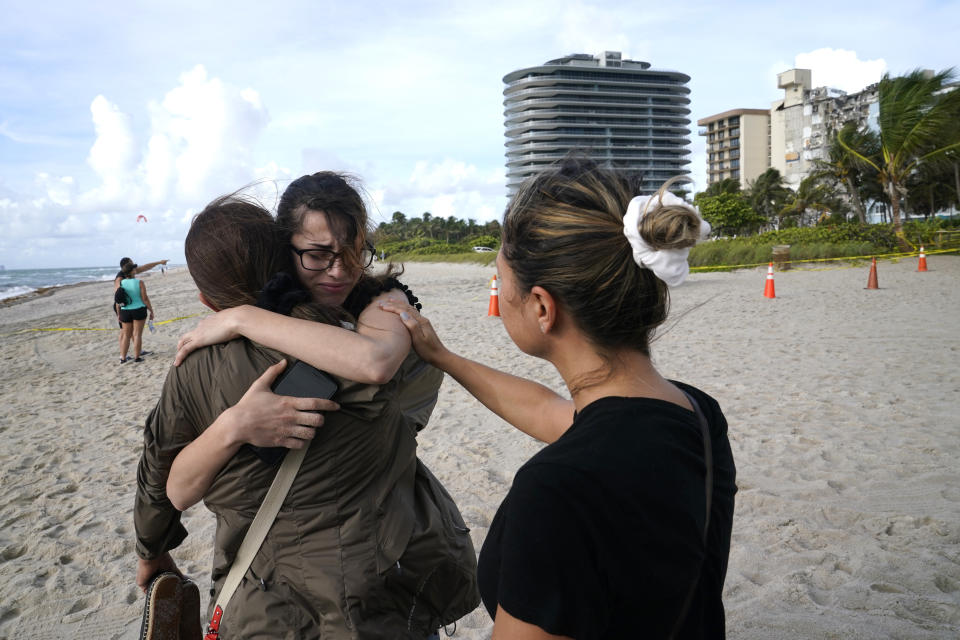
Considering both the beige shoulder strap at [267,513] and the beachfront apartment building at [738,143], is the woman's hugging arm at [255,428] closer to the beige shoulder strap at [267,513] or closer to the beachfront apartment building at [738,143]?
the beige shoulder strap at [267,513]

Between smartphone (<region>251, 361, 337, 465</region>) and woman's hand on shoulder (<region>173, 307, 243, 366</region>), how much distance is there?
16cm

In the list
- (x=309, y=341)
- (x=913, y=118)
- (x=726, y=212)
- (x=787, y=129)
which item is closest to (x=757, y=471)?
(x=309, y=341)

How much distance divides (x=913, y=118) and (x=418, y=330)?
28.0 metres

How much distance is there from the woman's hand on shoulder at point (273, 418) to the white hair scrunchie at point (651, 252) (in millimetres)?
716

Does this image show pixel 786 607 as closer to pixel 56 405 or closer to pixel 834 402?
pixel 834 402

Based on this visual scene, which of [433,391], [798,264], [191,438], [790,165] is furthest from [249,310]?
[790,165]

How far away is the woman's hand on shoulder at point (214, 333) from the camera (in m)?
1.45

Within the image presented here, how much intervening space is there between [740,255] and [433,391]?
81.6ft

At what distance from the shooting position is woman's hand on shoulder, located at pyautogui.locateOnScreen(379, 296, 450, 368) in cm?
169

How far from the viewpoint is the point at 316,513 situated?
56.4 inches

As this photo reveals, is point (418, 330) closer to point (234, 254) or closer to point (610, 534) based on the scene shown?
point (234, 254)

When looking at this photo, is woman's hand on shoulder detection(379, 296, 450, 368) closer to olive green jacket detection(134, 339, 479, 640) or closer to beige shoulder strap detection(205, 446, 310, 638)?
olive green jacket detection(134, 339, 479, 640)

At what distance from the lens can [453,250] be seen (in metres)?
55.3

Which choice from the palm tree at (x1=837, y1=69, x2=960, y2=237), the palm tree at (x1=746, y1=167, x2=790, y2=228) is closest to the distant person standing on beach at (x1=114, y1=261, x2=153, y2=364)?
the palm tree at (x1=837, y1=69, x2=960, y2=237)
